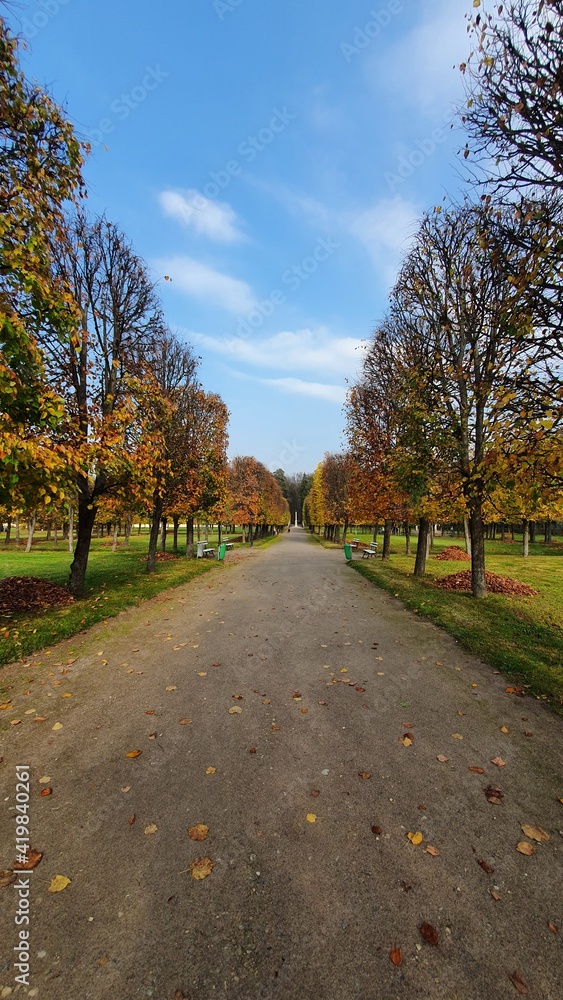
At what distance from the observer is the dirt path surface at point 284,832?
80.8 inches

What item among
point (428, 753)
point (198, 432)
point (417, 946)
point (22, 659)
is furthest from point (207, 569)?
point (417, 946)

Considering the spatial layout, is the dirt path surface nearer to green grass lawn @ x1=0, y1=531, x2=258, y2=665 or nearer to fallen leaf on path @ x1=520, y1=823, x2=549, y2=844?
fallen leaf on path @ x1=520, y1=823, x2=549, y2=844

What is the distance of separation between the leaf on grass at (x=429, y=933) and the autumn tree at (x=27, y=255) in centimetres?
628

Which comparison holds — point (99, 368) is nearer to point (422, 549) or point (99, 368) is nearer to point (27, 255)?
point (27, 255)

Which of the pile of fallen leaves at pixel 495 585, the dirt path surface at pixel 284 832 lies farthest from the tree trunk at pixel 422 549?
the dirt path surface at pixel 284 832

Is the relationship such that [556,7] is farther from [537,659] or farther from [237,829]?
[237,829]

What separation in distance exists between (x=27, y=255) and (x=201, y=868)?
8.38m

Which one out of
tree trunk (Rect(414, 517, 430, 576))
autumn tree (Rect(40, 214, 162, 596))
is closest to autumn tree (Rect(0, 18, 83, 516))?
autumn tree (Rect(40, 214, 162, 596))

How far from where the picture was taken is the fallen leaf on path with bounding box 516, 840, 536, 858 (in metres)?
2.74

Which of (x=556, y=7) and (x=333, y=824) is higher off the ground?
(x=556, y=7)

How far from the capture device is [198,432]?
19219 millimetres

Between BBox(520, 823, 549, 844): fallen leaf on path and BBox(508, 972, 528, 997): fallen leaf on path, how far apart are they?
3.45 ft

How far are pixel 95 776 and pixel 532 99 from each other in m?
9.20

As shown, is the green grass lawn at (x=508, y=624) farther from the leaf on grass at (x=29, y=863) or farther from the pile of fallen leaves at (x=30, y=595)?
the pile of fallen leaves at (x=30, y=595)
